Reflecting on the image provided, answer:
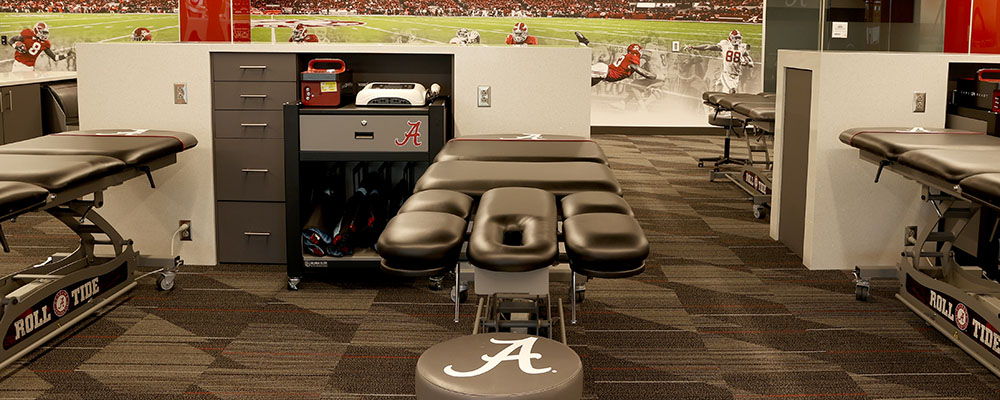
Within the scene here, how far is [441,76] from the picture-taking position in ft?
14.1

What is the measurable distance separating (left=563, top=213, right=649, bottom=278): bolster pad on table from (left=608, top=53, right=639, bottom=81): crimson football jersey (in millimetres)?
8159

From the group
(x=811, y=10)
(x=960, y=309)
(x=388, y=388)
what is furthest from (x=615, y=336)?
(x=811, y=10)

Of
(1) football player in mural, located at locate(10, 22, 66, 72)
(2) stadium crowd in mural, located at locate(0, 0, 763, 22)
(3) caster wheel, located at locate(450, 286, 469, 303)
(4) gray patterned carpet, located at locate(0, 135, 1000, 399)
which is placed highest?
(2) stadium crowd in mural, located at locate(0, 0, 763, 22)

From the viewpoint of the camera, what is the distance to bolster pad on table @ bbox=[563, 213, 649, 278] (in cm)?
179

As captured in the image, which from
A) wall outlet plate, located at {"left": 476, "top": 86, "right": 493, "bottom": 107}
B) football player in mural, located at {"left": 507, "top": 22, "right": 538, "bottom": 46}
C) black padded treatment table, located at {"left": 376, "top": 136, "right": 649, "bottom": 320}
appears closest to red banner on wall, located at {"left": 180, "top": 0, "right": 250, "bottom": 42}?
wall outlet plate, located at {"left": 476, "top": 86, "right": 493, "bottom": 107}

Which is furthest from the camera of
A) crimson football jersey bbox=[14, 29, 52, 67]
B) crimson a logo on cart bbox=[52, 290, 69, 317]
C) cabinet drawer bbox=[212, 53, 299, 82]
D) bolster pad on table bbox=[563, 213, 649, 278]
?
crimson football jersey bbox=[14, 29, 52, 67]

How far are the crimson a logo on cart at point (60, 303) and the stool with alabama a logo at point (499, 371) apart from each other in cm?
191

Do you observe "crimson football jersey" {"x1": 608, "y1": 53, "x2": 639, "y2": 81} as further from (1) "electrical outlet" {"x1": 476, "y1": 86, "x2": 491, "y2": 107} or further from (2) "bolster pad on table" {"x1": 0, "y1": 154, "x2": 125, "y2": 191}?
(2) "bolster pad on table" {"x1": 0, "y1": 154, "x2": 125, "y2": 191}

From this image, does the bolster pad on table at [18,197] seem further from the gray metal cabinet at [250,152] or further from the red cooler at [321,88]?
the gray metal cabinet at [250,152]

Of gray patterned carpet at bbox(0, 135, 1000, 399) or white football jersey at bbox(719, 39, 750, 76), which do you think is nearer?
gray patterned carpet at bbox(0, 135, 1000, 399)

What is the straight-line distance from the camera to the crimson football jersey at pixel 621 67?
32.4ft

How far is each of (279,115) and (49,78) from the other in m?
4.14

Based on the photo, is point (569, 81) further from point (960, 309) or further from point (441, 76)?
point (960, 309)

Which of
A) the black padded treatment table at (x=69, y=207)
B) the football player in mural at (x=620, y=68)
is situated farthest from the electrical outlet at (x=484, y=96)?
the football player in mural at (x=620, y=68)
